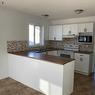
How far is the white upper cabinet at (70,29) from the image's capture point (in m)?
4.79

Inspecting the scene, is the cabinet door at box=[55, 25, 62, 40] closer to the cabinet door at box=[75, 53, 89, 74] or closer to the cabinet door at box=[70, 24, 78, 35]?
the cabinet door at box=[70, 24, 78, 35]

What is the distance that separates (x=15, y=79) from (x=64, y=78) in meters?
2.02

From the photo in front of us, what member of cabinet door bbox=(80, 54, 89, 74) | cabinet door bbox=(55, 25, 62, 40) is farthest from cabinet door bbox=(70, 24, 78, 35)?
cabinet door bbox=(80, 54, 89, 74)

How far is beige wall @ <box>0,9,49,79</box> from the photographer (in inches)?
144

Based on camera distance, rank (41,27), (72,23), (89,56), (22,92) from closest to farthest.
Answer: (22,92), (89,56), (72,23), (41,27)

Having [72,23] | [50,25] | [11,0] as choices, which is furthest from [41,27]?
[11,0]

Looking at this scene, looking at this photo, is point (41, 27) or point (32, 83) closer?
point (32, 83)

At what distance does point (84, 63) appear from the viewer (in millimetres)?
4371

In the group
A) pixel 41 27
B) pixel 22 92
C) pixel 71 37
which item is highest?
pixel 41 27

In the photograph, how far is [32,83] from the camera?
320cm

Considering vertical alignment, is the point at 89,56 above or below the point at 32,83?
above

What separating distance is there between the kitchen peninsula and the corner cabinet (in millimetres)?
2489

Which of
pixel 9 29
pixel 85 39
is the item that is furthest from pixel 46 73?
pixel 85 39

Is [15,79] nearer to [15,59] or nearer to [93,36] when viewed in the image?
[15,59]
